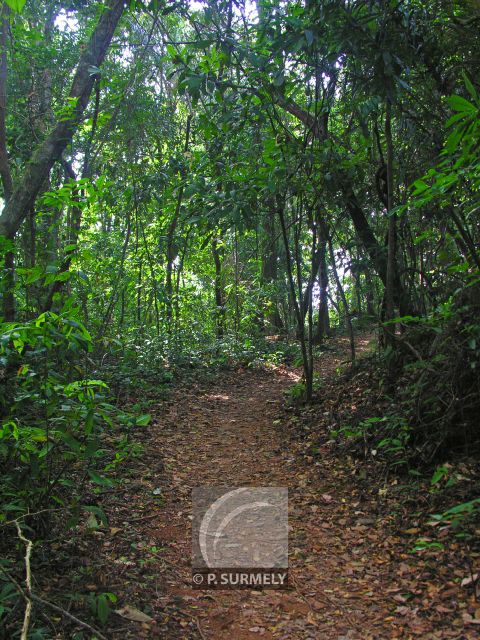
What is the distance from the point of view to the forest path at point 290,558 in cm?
286

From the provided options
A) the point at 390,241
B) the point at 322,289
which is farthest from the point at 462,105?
the point at 322,289

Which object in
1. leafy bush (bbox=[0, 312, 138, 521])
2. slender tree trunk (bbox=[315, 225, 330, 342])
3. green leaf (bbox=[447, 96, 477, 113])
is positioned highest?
slender tree trunk (bbox=[315, 225, 330, 342])

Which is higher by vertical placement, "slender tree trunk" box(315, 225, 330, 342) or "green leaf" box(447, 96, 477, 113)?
"slender tree trunk" box(315, 225, 330, 342)

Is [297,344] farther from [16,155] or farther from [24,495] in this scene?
[24,495]

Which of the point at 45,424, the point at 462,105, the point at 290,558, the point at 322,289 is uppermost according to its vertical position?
the point at 322,289

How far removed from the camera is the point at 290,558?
3.63m

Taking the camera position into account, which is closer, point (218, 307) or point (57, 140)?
point (57, 140)

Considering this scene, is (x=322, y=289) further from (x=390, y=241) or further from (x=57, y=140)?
(x=57, y=140)

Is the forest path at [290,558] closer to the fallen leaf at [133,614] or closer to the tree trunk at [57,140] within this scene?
the fallen leaf at [133,614]

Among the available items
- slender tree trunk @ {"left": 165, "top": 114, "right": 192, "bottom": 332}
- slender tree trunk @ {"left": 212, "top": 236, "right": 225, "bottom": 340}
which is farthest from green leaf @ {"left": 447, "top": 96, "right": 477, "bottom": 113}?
slender tree trunk @ {"left": 212, "top": 236, "right": 225, "bottom": 340}

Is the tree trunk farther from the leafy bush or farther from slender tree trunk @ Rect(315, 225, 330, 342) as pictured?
slender tree trunk @ Rect(315, 225, 330, 342)

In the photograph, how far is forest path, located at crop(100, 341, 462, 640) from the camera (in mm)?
2857

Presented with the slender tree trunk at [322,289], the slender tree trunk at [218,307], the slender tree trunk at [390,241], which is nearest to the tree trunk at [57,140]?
the slender tree trunk at [390,241]

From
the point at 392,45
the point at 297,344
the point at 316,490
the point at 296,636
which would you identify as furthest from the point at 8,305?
the point at 297,344
